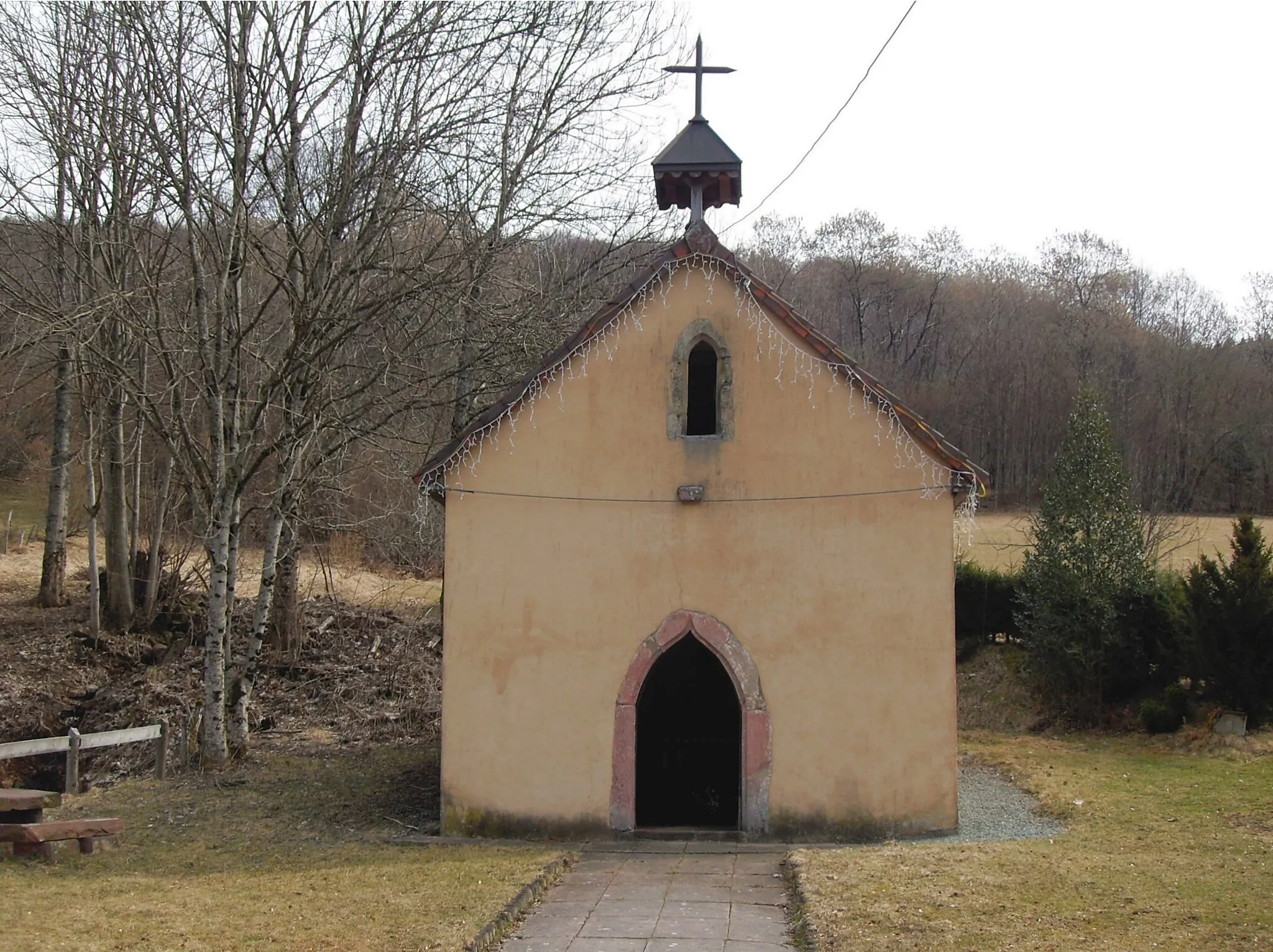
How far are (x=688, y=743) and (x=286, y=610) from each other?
10311 millimetres

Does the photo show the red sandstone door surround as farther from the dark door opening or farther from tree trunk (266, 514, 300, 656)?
tree trunk (266, 514, 300, 656)

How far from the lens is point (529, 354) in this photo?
15.7 meters

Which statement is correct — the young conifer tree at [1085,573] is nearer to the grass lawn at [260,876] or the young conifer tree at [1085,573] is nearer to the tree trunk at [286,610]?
the grass lawn at [260,876]

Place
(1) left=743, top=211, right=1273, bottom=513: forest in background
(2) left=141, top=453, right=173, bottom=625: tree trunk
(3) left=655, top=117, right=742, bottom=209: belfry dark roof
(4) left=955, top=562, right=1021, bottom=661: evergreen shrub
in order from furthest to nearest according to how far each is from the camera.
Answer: (1) left=743, top=211, right=1273, bottom=513: forest in background < (4) left=955, top=562, right=1021, bottom=661: evergreen shrub < (2) left=141, top=453, right=173, bottom=625: tree trunk < (3) left=655, top=117, right=742, bottom=209: belfry dark roof

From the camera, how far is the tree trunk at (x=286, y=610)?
20812 mm

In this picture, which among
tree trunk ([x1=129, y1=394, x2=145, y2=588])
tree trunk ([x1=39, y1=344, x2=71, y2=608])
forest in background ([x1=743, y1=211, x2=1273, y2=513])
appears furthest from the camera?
forest in background ([x1=743, y1=211, x2=1273, y2=513])

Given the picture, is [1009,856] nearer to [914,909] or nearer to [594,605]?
[914,909]

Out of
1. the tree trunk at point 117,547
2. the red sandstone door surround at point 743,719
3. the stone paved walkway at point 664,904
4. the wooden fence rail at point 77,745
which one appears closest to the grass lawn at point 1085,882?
the stone paved walkway at point 664,904

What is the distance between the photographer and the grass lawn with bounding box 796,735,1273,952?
7.53m

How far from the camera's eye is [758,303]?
1163cm

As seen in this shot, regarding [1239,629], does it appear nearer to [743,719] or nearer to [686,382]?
[743,719]

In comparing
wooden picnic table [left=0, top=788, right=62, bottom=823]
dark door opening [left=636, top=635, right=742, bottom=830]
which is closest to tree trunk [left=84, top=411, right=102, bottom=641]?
wooden picnic table [left=0, top=788, right=62, bottom=823]

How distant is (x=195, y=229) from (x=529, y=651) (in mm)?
6540

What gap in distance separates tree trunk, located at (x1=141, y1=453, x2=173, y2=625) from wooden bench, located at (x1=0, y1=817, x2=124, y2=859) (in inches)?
510
